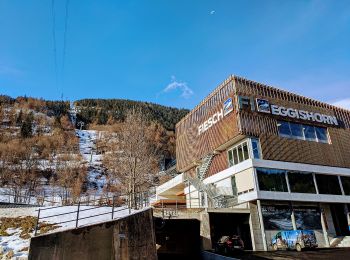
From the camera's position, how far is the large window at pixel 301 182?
2919 cm

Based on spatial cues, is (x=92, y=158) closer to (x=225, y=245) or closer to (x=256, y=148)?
(x=256, y=148)

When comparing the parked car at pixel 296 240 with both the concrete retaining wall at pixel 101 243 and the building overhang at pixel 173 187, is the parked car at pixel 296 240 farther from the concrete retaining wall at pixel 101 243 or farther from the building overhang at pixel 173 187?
the building overhang at pixel 173 187

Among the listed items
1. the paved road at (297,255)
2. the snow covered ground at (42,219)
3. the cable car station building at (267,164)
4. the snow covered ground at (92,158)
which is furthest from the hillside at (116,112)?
the paved road at (297,255)

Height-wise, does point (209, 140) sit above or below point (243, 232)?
above

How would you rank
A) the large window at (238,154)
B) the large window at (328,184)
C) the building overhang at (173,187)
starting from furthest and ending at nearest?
the building overhang at (173,187) → the large window at (328,184) → the large window at (238,154)

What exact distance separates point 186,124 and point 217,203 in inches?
Result: 562

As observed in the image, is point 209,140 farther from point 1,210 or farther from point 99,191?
point 99,191

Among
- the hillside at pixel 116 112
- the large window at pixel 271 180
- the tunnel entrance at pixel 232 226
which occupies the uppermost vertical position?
the hillside at pixel 116 112

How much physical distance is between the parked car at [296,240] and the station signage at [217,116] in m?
12.0

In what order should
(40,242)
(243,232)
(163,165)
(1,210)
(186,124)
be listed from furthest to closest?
(163,165) < (186,124) < (243,232) < (1,210) < (40,242)

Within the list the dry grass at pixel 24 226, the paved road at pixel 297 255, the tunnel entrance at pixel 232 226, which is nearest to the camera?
the paved road at pixel 297 255

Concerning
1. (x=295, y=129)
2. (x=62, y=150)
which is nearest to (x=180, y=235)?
(x=295, y=129)

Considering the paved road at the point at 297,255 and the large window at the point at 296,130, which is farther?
the large window at the point at 296,130

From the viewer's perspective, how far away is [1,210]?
21688 mm
